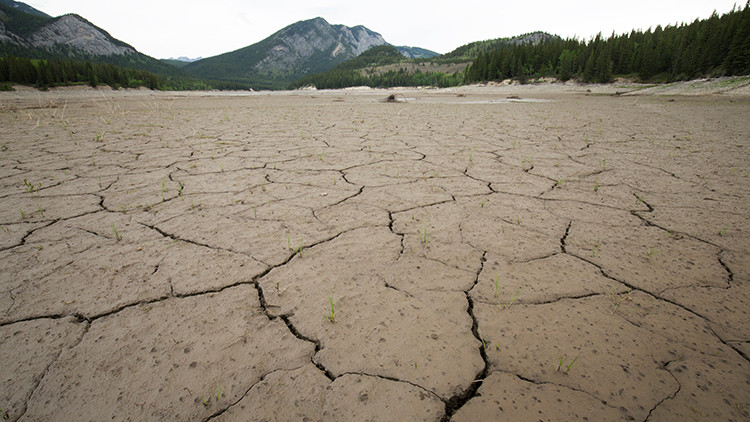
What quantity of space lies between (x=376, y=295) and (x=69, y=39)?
12918cm

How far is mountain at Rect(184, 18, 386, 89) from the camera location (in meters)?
135

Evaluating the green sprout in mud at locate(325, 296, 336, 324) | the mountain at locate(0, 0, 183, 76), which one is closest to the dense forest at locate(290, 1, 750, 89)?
the green sprout in mud at locate(325, 296, 336, 324)

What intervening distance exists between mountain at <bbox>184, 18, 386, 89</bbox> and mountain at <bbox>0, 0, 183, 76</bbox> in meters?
32.6

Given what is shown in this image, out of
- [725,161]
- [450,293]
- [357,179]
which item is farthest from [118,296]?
[725,161]

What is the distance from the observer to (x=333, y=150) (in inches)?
139

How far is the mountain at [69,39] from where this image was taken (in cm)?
7456

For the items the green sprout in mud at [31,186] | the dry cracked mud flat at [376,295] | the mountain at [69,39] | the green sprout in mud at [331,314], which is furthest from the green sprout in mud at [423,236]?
the mountain at [69,39]

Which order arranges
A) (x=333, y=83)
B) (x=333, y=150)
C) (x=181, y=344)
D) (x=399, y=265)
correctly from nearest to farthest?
1. (x=181, y=344)
2. (x=399, y=265)
3. (x=333, y=150)
4. (x=333, y=83)

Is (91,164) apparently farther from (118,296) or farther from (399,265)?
(399,265)

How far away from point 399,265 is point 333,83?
7466cm

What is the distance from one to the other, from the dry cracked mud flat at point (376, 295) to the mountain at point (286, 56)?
447 feet

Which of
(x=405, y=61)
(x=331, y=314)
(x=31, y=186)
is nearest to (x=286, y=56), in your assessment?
(x=405, y=61)

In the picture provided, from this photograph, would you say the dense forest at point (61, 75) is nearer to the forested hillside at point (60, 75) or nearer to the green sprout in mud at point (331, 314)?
the forested hillside at point (60, 75)

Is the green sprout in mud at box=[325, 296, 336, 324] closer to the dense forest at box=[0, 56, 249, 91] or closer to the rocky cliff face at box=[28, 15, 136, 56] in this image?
the dense forest at box=[0, 56, 249, 91]
